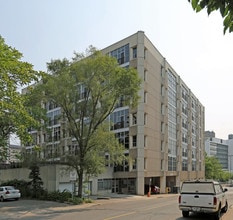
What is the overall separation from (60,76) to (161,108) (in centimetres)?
2717

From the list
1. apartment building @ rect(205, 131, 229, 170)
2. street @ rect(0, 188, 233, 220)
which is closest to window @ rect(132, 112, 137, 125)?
street @ rect(0, 188, 233, 220)

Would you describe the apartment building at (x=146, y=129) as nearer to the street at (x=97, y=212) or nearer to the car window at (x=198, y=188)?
the street at (x=97, y=212)

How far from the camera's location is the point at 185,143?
73000mm

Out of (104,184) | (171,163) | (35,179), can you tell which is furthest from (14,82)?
(171,163)

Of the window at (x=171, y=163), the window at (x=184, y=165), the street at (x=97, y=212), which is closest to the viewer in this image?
the street at (x=97, y=212)

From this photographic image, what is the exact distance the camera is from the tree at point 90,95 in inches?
1292

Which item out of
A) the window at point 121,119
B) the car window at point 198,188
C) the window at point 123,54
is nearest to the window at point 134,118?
the window at point 121,119

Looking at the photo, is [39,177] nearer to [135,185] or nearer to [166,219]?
[135,185]

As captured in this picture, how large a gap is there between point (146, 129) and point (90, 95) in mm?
16807

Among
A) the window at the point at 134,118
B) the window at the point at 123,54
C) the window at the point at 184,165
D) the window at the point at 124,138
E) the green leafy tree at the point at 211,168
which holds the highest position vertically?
the window at the point at 123,54

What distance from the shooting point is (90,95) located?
34438 mm

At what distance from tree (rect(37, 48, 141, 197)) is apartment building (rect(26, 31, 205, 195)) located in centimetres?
379

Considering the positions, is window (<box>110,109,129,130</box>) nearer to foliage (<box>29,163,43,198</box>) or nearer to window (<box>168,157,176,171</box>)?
window (<box>168,157,176,171</box>)

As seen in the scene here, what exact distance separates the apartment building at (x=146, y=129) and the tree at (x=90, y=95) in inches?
149
